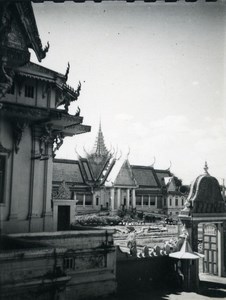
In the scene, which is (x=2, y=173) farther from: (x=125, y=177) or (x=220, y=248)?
(x=125, y=177)

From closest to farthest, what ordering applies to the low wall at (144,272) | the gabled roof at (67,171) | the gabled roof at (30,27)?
the gabled roof at (30,27) → the low wall at (144,272) → the gabled roof at (67,171)

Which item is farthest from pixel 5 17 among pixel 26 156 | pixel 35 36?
pixel 26 156

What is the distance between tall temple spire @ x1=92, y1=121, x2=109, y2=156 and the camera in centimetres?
5908

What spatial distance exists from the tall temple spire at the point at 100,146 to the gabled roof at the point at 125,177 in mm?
4388

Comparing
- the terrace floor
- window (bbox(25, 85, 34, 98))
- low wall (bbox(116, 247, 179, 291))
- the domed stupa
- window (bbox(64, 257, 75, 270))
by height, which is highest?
window (bbox(25, 85, 34, 98))

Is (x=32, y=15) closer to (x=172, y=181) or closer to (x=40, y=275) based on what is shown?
(x=40, y=275)

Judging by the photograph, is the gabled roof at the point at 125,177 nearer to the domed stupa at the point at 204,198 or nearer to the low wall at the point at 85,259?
the domed stupa at the point at 204,198

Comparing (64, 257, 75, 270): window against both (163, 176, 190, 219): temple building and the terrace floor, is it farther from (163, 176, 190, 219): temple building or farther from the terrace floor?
(163, 176, 190, 219): temple building

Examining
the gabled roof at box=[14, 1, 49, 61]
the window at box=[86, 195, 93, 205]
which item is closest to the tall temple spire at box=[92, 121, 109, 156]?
the window at box=[86, 195, 93, 205]

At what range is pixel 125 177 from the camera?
186 ft

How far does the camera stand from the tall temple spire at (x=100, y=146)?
59084 mm

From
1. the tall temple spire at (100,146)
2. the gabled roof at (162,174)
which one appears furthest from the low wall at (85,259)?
the gabled roof at (162,174)

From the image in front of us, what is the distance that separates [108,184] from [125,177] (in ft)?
10.6

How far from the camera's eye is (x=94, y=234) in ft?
48.3
